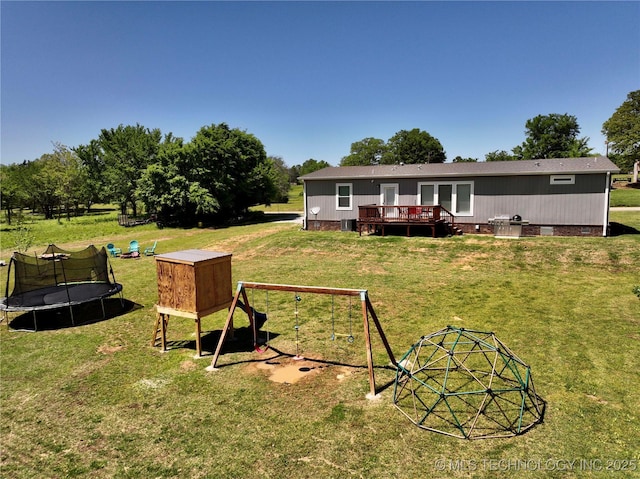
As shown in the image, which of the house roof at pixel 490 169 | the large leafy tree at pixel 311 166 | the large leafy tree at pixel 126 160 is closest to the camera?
the house roof at pixel 490 169

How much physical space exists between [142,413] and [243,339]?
2.88 metres

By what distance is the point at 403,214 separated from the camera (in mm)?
18359

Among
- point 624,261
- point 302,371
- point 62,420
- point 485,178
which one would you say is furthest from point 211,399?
point 485,178

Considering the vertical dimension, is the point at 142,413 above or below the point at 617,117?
below

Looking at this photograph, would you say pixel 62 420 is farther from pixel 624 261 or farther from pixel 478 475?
pixel 624 261

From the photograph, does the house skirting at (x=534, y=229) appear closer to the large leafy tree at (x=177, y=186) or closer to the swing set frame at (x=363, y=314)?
the large leafy tree at (x=177, y=186)

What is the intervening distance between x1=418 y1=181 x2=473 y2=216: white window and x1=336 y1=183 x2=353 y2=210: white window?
3.73m

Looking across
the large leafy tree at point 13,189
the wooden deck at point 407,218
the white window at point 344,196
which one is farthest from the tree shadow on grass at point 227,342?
the large leafy tree at point 13,189

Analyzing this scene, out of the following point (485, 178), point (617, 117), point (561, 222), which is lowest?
point (561, 222)

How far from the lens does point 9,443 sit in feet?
14.9

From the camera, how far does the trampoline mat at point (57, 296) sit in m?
8.75

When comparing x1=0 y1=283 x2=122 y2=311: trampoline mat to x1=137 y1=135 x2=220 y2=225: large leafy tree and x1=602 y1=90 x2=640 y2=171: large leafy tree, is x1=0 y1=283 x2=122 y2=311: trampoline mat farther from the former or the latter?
x1=602 y1=90 x2=640 y2=171: large leafy tree

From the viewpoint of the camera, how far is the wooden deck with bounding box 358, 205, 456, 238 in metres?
17.5

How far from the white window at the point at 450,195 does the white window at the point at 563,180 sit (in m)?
3.45
